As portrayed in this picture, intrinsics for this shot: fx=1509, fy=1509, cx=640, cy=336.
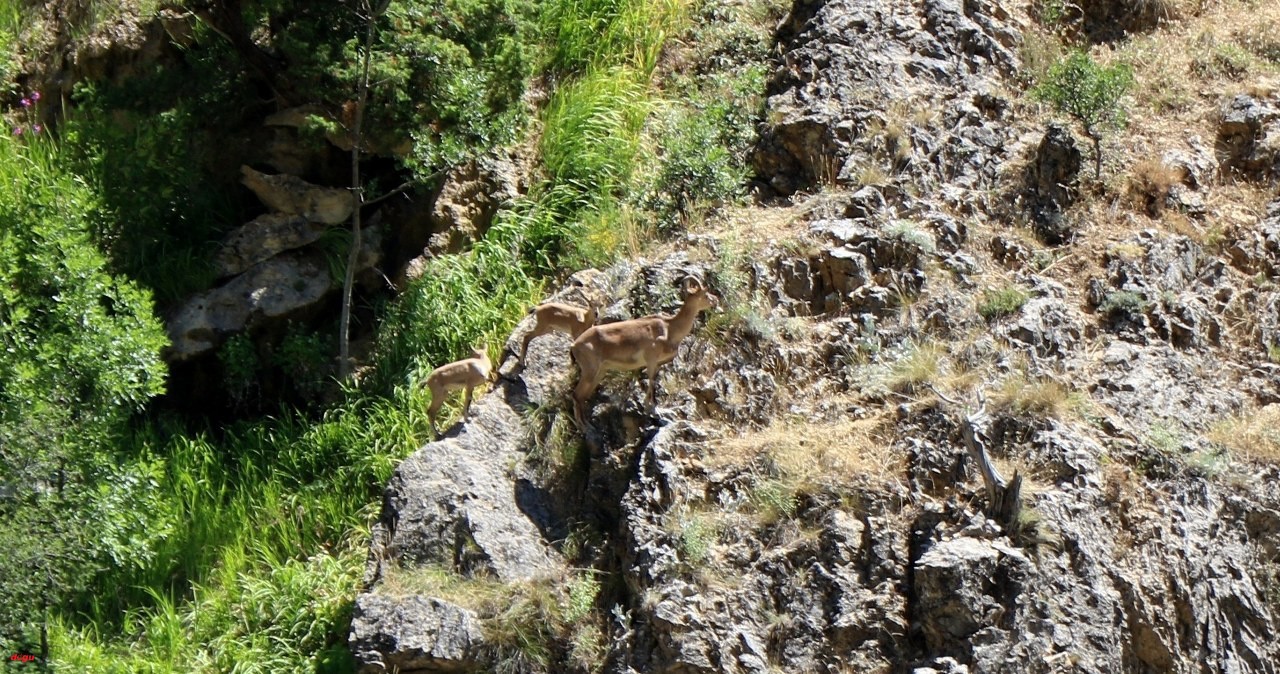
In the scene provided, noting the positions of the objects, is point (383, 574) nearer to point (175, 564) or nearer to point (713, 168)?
point (175, 564)

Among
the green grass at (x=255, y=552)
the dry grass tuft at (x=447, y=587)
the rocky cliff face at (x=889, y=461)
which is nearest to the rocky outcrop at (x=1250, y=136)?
the rocky cliff face at (x=889, y=461)

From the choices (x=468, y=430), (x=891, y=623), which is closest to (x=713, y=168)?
(x=468, y=430)

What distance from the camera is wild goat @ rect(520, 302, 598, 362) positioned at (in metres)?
12.2

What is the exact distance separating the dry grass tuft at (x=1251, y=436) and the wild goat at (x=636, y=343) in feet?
12.9

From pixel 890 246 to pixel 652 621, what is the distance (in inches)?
164

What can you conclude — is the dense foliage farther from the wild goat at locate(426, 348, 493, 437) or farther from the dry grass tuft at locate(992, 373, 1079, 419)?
the dry grass tuft at locate(992, 373, 1079, 419)

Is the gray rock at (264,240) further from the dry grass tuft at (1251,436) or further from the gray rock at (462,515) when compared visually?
the dry grass tuft at (1251,436)

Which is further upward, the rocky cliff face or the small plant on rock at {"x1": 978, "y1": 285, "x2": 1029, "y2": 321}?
the small plant on rock at {"x1": 978, "y1": 285, "x2": 1029, "y2": 321}

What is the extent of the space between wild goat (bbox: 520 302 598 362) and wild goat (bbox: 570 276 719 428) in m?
0.55

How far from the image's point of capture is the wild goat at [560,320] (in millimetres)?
12250

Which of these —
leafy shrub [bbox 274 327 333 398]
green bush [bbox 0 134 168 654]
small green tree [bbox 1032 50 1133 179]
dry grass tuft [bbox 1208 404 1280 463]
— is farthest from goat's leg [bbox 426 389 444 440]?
small green tree [bbox 1032 50 1133 179]

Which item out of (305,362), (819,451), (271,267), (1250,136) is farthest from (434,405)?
(1250,136)

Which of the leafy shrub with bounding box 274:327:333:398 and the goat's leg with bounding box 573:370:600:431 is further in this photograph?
the leafy shrub with bounding box 274:327:333:398

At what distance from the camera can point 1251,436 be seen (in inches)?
431
